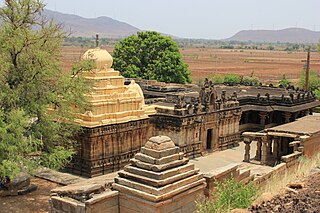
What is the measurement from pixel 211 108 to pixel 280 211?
19.3 m

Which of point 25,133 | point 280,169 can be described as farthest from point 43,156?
point 280,169

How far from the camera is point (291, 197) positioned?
360 inches

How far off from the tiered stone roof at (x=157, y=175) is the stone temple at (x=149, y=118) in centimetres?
912

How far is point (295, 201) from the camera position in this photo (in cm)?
858

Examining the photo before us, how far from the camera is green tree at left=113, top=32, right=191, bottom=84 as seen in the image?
1793 inches

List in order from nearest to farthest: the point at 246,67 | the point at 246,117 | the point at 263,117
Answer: the point at 263,117 → the point at 246,117 → the point at 246,67

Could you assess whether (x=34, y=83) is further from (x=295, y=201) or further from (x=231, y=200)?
(x=295, y=201)

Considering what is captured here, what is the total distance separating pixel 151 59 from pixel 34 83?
30.3m

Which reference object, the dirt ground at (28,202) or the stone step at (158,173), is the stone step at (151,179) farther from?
the dirt ground at (28,202)

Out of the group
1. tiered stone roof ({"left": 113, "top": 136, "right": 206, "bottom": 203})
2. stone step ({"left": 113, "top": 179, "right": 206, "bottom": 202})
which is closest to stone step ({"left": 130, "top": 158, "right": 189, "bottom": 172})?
tiered stone roof ({"left": 113, "top": 136, "right": 206, "bottom": 203})

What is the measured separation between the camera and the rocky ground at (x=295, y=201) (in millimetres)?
8188

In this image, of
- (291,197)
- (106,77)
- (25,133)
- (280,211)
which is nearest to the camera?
(280,211)

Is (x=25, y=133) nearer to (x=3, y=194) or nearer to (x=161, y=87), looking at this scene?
(x=3, y=194)

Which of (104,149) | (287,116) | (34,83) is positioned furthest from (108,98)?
(287,116)
